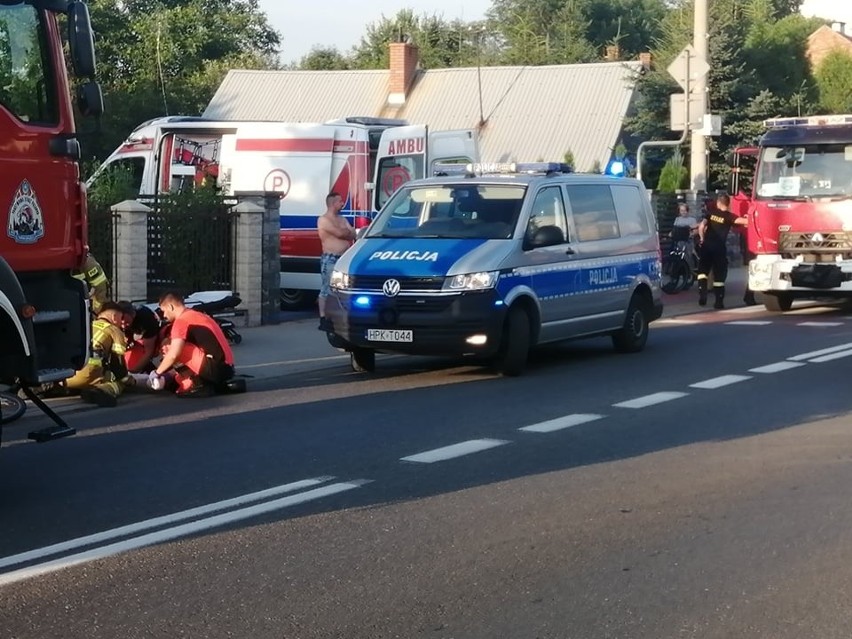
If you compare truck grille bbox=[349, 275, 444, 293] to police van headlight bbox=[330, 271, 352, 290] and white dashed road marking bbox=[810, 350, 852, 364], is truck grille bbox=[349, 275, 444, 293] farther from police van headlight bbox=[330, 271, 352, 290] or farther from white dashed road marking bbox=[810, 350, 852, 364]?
white dashed road marking bbox=[810, 350, 852, 364]

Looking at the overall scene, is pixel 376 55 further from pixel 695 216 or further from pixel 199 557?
pixel 199 557

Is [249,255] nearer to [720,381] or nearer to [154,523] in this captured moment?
[720,381]

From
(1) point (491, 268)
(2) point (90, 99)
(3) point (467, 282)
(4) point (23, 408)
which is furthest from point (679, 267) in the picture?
(4) point (23, 408)

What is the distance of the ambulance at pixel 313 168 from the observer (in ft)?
70.9

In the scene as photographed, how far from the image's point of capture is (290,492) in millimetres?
8406

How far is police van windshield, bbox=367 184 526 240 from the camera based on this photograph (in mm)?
14172

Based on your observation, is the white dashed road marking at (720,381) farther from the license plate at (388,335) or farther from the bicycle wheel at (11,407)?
the bicycle wheel at (11,407)

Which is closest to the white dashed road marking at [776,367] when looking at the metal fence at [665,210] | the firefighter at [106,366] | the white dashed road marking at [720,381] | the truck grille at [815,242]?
the white dashed road marking at [720,381]

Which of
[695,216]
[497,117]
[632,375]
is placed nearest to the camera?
[632,375]

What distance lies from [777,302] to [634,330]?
6641 millimetres

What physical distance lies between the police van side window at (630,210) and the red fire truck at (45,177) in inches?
321

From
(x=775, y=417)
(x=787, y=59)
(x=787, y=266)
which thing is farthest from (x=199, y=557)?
(x=787, y=59)

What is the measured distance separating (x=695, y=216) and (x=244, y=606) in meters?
23.0

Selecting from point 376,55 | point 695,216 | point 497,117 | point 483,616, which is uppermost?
point 376,55
